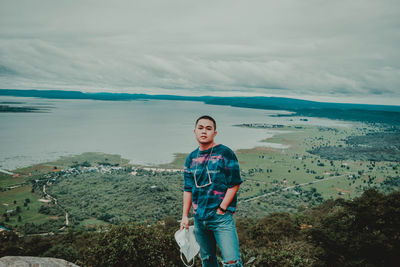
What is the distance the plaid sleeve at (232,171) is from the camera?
3332 mm

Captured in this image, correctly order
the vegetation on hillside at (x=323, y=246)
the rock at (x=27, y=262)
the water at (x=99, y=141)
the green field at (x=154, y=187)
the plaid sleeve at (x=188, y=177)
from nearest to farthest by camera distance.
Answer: the plaid sleeve at (x=188, y=177) → the rock at (x=27, y=262) → the vegetation on hillside at (x=323, y=246) → the green field at (x=154, y=187) → the water at (x=99, y=141)

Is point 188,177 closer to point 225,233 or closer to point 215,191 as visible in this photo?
point 215,191

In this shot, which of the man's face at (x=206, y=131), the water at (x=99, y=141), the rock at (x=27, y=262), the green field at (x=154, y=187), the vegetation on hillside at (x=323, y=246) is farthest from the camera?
the water at (x=99, y=141)

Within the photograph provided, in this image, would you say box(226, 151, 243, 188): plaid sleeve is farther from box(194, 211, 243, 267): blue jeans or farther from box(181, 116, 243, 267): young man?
box(194, 211, 243, 267): blue jeans

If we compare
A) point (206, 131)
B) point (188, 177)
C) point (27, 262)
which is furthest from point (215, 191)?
point (27, 262)

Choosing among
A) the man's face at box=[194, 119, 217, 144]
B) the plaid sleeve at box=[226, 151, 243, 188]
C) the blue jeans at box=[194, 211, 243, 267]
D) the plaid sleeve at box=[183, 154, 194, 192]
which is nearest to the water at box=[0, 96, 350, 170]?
the plaid sleeve at box=[183, 154, 194, 192]

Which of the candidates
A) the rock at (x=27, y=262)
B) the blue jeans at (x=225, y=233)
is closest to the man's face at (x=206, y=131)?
the blue jeans at (x=225, y=233)

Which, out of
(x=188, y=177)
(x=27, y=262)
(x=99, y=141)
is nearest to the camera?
(x=188, y=177)

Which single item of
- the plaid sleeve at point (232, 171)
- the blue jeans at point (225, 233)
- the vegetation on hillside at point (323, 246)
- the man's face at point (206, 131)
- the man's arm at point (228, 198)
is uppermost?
→ the man's face at point (206, 131)

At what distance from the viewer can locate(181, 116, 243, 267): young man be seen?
3324 mm

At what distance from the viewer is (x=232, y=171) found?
131 inches

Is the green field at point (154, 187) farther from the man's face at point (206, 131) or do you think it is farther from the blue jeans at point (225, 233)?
the man's face at point (206, 131)

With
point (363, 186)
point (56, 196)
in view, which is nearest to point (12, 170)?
point (56, 196)

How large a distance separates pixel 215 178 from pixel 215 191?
167 mm
